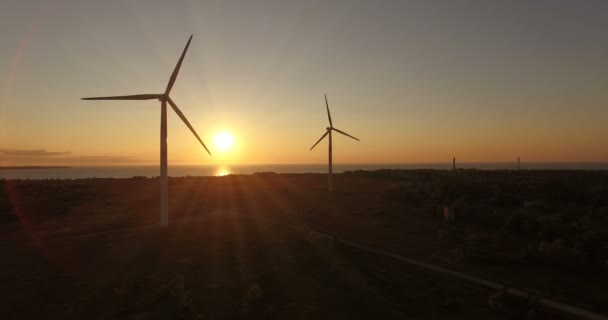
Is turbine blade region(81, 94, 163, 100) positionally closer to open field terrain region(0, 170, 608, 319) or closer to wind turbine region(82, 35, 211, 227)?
wind turbine region(82, 35, 211, 227)

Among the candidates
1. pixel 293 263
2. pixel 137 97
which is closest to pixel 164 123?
pixel 137 97

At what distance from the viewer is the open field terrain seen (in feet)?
37.1

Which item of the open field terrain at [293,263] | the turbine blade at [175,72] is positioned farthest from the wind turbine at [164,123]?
the open field terrain at [293,263]

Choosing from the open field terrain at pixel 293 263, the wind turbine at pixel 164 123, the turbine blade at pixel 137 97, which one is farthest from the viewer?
the turbine blade at pixel 137 97

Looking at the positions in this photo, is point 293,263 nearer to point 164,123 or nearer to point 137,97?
point 164,123

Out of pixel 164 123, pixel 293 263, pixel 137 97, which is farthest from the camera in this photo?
pixel 137 97

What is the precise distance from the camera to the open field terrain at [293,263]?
37.1 ft

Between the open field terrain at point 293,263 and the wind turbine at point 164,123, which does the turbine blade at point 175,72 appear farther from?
the open field terrain at point 293,263

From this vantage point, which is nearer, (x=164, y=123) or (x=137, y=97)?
(x=164, y=123)

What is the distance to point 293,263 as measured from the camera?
586 inches

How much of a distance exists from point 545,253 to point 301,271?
1112cm

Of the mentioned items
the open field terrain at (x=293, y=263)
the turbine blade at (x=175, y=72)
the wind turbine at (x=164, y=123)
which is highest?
the turbine blade at (x=175, y=72)

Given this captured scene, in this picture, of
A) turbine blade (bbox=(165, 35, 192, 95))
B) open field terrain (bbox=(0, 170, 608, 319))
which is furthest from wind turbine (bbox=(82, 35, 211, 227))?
open field terrain (bbox=(0, 170, 608, 319))

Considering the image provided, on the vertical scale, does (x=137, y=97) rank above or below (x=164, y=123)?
above
